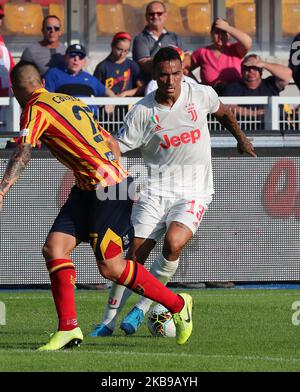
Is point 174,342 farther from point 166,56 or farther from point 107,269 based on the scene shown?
point 166,56

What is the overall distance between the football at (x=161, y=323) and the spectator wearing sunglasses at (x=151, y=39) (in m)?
6.12

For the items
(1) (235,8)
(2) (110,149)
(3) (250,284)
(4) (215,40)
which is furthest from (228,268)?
(1) (235,8)

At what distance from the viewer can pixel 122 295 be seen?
1078 cm

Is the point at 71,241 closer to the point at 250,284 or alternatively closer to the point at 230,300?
the point at 230,300

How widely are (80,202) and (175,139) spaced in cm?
159

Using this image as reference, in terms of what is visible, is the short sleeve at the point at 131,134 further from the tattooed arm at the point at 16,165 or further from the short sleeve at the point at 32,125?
the tattooed arm at the point at 16,165

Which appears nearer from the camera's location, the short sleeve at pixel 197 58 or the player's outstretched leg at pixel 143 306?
the player's outstretched leg at pixel 143 306

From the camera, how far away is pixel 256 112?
598 inches

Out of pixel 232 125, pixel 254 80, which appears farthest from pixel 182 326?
pixel 254 80

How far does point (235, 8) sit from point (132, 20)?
1.54 meters

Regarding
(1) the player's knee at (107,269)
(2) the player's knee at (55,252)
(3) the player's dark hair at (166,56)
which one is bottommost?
(1) the player's knee at (107,269)

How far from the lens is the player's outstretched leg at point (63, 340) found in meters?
9.54

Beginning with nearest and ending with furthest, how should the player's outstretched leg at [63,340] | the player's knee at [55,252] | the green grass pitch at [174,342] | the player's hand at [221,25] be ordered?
the green grass pitch at [174,342]
the player's outstretched leg at [63,340]
the player's knee at [55,252]
the player's hand at [221,25]

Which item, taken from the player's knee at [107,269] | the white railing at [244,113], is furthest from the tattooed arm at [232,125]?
the white railing at [244,113]
